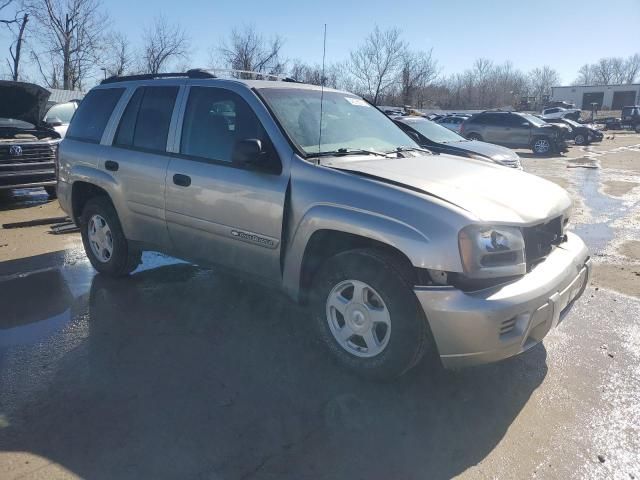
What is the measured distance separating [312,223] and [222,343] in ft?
4.06

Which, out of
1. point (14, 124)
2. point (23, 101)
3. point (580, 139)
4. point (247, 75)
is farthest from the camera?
point (580, 139)

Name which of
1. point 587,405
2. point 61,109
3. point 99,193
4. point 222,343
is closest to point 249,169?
point 222,343

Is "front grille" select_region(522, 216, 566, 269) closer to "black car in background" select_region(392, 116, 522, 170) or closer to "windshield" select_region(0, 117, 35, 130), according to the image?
"black car in background" select_region(392, 116, 522, 170)

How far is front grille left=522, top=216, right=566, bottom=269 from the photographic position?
3.25 m

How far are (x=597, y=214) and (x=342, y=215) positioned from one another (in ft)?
24.8

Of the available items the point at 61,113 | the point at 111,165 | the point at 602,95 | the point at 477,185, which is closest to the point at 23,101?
the point at 61,113

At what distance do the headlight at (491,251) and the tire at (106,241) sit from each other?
3.41m

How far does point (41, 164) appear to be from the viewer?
908 cm

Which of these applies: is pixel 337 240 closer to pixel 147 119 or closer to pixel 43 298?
pixel 147 119

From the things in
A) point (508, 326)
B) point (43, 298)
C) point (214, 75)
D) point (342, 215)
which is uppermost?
point (214, 75)

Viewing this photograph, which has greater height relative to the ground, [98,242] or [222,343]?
[98,242]

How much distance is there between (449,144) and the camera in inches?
407

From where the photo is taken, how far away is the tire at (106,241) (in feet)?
16.5

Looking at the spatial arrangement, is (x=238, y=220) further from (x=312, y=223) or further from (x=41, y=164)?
(x=41, y=164)
